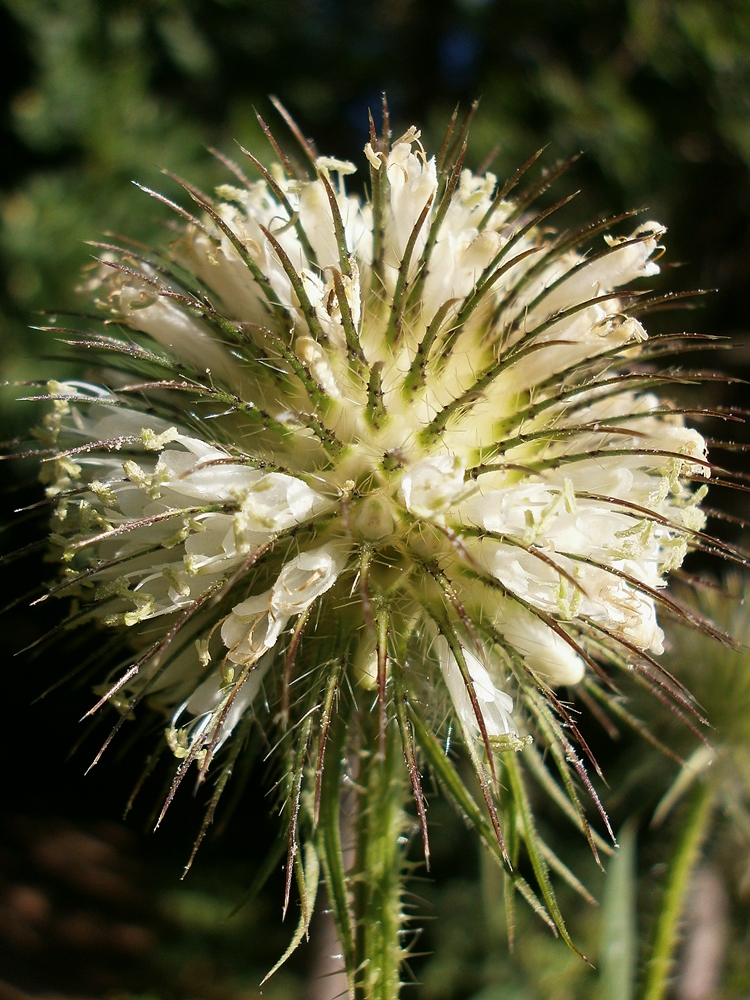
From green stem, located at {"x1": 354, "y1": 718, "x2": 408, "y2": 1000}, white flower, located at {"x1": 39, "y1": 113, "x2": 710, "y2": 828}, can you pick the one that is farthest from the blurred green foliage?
white flower, located at {"x1": 39, "y1": 113, "x2": 710, "y2": 828}

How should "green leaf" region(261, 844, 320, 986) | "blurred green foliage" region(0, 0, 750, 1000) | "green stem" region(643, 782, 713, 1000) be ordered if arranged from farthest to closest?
"blurred green foliage" region(0, 0, 750, 1000), "green stem" region(643, 782, 713, 1000), "green leaf" region(261, 844, 320, 986)

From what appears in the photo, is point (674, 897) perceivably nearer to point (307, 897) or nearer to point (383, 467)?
point (307, 897)

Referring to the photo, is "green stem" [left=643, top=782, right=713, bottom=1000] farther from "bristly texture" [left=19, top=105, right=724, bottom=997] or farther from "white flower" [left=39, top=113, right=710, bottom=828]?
"white flower" [left=39, top=113, right=710, bottom=828]

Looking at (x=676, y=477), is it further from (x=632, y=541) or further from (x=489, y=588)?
(x=489, y=588)

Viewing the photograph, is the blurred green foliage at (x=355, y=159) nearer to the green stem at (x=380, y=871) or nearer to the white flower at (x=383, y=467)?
the green stem at (x=380, y=871)

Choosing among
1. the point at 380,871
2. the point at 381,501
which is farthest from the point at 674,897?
the point at 381,501

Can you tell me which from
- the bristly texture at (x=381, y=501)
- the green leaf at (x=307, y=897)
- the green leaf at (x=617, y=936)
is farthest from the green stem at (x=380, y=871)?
the green leaf at (x=617, y=936)
